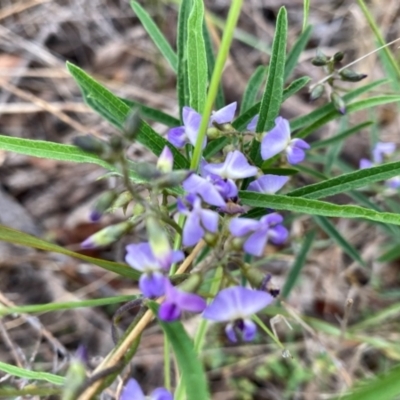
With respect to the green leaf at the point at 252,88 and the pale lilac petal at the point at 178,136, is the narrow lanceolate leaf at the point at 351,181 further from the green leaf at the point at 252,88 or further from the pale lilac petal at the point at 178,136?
the green leaf at the point at 252,88

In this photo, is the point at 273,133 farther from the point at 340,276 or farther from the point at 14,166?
the point at 14,166

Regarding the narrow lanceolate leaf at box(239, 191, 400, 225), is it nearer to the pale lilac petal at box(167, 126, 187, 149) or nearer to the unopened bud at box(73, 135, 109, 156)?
the pale lilac petal at box(167, 126, 187, 149)

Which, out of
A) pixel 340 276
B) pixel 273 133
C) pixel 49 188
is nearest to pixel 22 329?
pixel 49 188

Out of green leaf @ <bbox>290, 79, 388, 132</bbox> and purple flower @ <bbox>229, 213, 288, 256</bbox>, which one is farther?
green leaf @ <bbox>290, 79, 388, 132</bbox>

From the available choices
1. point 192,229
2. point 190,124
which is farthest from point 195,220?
point 190,124

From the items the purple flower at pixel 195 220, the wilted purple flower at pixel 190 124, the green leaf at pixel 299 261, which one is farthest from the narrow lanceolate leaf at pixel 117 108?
the green leaf at pixel 299 261

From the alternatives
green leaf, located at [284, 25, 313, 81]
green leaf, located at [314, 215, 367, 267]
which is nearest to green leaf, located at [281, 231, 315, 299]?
green leaf, located at [314, 215, 367, 267]

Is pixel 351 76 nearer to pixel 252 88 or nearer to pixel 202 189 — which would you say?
pixel 252 88
